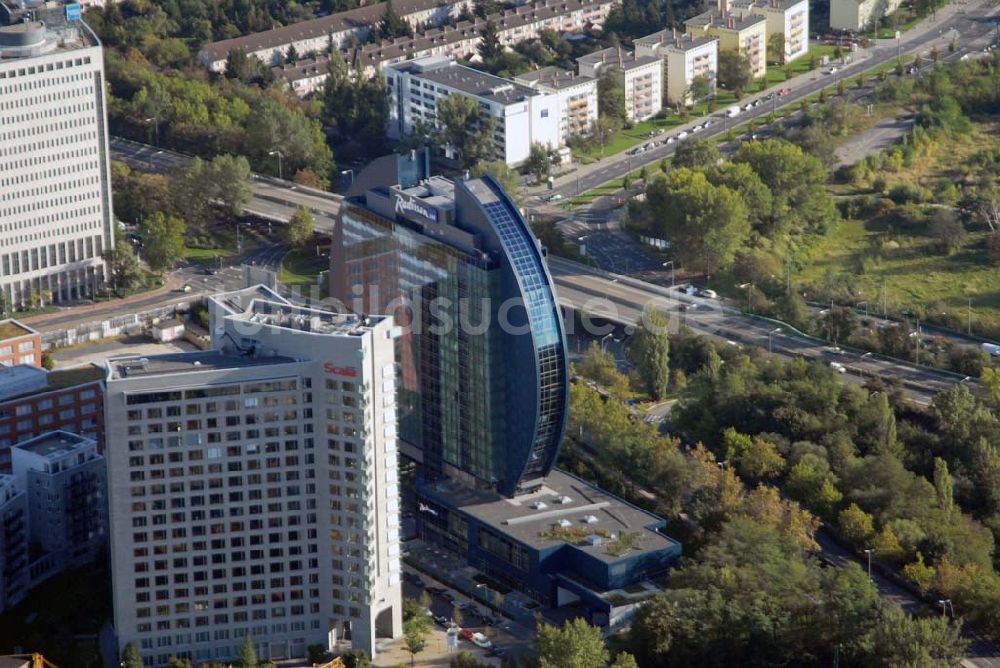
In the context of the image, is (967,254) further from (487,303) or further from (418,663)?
(418,663)

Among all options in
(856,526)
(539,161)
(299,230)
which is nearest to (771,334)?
(856,526)

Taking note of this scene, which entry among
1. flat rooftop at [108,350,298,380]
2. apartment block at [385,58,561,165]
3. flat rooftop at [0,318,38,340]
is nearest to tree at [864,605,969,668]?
flat rooftop at [108,350,298,380]

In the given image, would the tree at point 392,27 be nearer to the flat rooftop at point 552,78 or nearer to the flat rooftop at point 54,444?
the flat rooftop at point 552,78

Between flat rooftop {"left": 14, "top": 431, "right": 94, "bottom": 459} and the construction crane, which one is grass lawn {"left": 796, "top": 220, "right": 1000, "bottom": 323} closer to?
flat rooftop {"left": 14, "top": 431, "right": 94, "bottom": 459}

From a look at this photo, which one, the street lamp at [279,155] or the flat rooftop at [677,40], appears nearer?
the street lamp at [279,155]

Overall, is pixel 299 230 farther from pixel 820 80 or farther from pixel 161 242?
pixel 820 80

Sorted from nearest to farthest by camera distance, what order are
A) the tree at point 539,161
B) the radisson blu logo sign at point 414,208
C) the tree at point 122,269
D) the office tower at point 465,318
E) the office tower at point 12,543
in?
the office tower at point 12,543 < the office tower at point 465,318 < the radisson blu logo sign at point 414,208 < the tree at point 122,269 < the tree at point 539,161

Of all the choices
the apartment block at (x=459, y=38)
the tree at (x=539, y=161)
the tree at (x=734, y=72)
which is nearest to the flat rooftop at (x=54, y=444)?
the tree at (x=539, y=161)
